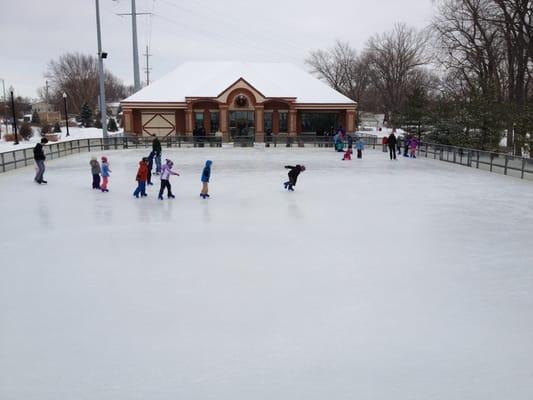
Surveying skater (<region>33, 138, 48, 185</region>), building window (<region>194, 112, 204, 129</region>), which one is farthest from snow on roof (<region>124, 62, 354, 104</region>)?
skater (<region>33, 138, 48, 185</region>)

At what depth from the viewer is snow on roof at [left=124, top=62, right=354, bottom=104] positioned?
128 ft

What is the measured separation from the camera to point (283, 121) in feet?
130

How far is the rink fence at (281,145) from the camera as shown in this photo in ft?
63.2

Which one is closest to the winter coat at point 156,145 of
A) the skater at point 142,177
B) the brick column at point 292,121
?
the skater at point 142,177

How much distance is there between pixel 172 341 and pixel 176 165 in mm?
18076

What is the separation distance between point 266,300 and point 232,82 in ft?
118

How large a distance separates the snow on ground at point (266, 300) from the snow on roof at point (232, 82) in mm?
27500

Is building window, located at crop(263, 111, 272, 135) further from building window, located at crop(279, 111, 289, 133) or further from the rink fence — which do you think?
the rink fence

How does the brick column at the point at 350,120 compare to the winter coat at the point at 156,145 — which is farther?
the brick column at the point at 350,120

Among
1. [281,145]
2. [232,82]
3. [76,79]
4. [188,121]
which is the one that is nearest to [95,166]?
[281,145]

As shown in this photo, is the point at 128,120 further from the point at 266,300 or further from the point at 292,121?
the point at 266,300

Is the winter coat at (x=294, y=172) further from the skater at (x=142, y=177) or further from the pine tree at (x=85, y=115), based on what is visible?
the pine tree at (x=85, y=115)

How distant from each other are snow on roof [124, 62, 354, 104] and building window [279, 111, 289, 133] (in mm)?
1542

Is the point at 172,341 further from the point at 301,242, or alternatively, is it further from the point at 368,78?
the point at 368,78
